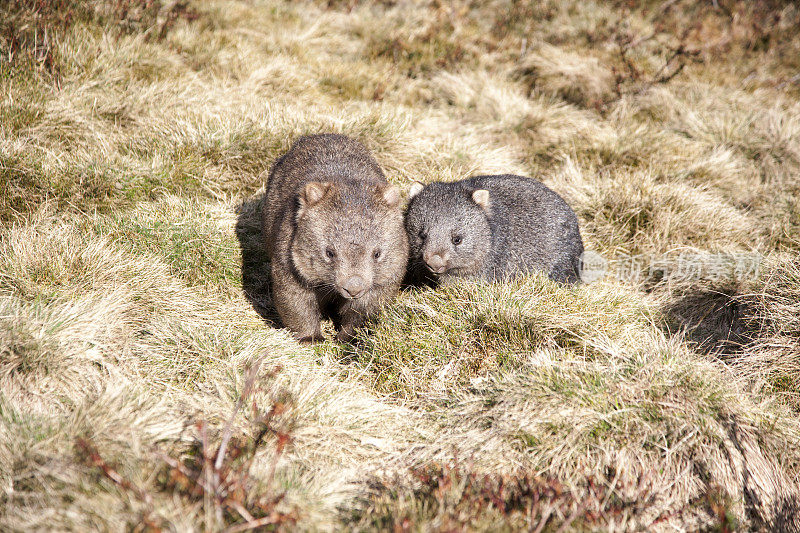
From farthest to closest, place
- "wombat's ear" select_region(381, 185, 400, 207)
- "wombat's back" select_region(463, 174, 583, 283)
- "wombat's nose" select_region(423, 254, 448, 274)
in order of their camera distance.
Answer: "wombat's back" select_region(463, 174, 583, 283)
"wombat's nose" select_region(423, 254, 448, 274)
"wombat's ear" select_region(381, 185, 400, 207)

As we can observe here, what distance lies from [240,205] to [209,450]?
2964mm

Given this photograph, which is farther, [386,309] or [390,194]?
[386,309]

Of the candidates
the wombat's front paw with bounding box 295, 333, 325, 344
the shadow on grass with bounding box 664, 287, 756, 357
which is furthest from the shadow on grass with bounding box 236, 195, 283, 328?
the shadow on grass with bounding box 664, 287, 756, 357

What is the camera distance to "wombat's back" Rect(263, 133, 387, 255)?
165 inches

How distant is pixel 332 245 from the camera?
3.69 metres

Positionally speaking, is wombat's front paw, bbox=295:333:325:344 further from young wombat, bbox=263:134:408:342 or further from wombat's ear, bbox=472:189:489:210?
wombat's ear, bbox=472:189:489:210

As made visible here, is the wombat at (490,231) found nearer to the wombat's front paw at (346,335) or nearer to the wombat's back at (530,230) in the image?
the wombat's back at (530,230)

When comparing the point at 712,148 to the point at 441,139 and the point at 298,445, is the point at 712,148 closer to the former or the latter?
the point at 441,139

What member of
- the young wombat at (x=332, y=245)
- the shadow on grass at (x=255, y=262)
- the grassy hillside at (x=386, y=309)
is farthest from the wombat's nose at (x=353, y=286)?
the shadow on grass at (x=255, y=262)

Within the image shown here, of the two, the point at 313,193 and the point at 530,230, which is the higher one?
the point at 313,193

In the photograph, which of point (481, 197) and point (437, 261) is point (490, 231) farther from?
point (437, 261)

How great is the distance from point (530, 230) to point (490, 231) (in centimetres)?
45

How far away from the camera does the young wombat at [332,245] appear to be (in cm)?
368

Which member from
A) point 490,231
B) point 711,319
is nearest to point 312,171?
point 490,231
